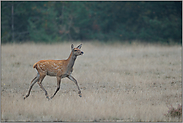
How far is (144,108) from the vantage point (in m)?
7.19

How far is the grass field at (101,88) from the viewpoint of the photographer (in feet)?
22.0

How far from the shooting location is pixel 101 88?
9.96 meters

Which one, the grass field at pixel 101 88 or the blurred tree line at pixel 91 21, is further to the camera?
the blurred tree line at pixel 91 21

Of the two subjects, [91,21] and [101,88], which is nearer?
[101,88]

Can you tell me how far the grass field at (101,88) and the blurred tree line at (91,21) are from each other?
11750mm

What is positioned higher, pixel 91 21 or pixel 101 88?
pixel 91 21

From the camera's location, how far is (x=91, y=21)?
34.0 meters

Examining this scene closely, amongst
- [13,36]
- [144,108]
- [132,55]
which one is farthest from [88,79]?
[13,36]

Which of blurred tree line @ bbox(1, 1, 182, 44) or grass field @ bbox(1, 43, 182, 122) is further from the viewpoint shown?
blurred tree line @ bbox(1, 1, 182, 44)

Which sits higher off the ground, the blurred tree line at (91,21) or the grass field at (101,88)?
the blurred tree line at (91,21)

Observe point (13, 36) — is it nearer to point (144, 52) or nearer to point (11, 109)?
point (144, 52)

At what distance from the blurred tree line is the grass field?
11.8m

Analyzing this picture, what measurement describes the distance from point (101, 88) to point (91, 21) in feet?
81.8

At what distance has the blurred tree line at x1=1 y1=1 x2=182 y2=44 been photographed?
1148 inches
